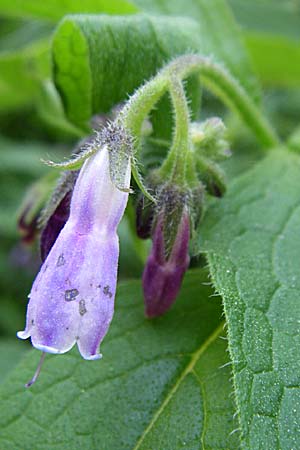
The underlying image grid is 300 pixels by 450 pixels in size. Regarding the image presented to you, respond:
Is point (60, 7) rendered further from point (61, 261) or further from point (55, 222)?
point (61, 261)

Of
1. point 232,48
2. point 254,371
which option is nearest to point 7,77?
point 232,48

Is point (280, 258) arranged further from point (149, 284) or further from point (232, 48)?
point (232, 48)

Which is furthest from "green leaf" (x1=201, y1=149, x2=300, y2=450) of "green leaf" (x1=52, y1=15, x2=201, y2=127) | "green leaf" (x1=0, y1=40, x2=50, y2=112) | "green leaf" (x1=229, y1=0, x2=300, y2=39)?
"green leaf" (x1=229, y1=0, x2=300, y2=39)

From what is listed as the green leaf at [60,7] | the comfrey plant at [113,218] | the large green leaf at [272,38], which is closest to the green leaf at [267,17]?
the large green leaf at [272,38]

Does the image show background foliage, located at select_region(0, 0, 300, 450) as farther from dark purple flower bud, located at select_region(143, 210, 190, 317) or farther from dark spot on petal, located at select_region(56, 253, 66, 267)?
dark spot on petal, located at select_region(56, 253, 66, 267)

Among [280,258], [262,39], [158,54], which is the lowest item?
[262,39]

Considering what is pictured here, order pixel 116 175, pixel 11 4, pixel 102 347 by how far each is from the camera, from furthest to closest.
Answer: pixel 11 4 < pixel 102 347 < pixel 116 175

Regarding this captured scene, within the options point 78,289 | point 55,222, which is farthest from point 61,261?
point 55,222
